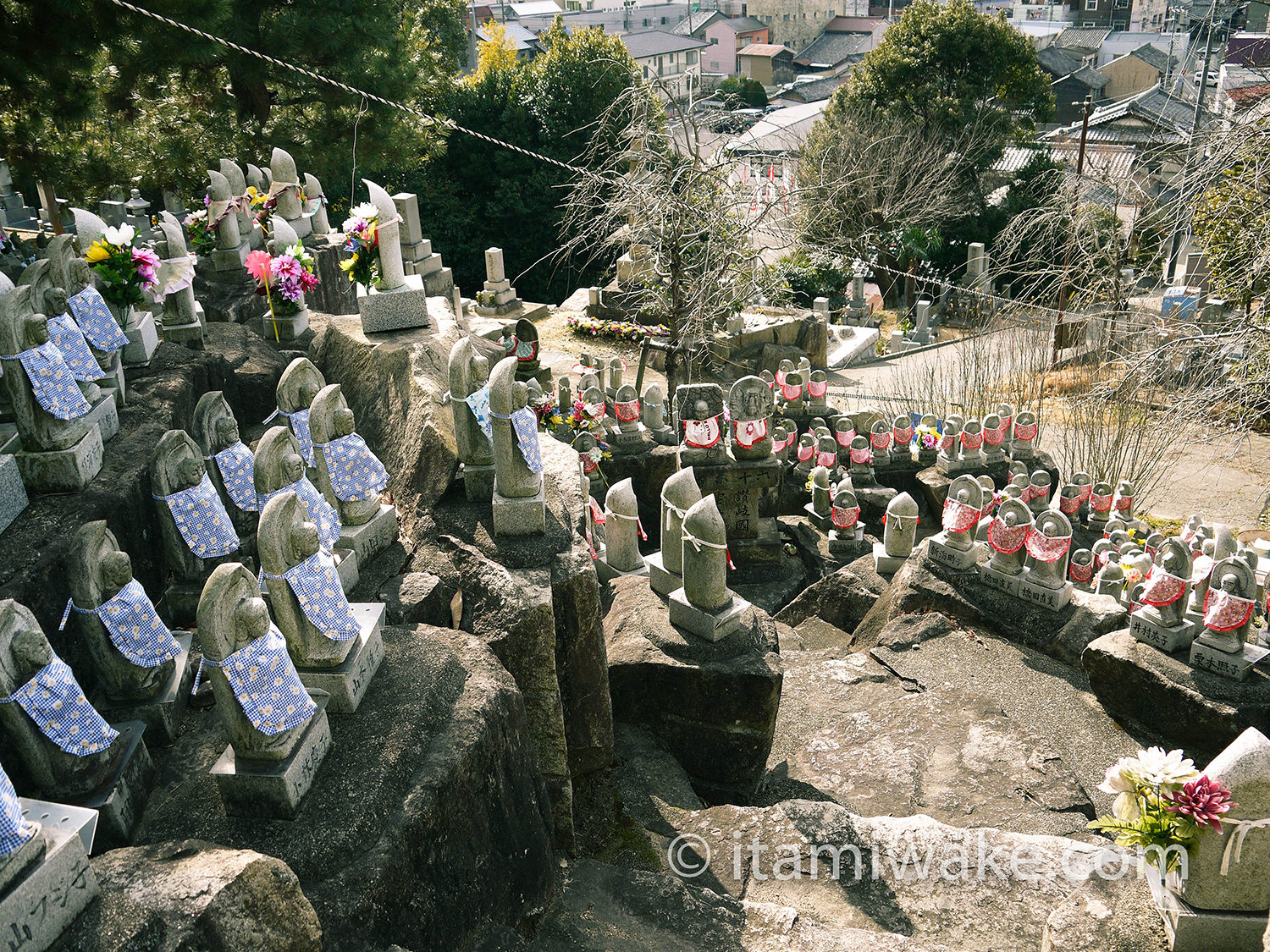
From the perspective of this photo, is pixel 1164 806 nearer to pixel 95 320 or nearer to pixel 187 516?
pixel 187 516

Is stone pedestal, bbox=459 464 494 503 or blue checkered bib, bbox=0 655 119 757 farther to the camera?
stone pedestal, bbox=459 464 494 503

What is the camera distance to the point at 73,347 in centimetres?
574

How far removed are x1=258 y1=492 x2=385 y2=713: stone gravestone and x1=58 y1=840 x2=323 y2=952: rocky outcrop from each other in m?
1.07

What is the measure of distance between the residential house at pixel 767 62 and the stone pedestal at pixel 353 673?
5717 centimetres

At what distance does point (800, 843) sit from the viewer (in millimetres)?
5473

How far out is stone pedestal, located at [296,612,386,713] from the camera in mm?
4367

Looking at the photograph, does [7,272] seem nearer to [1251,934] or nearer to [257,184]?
[257,184]

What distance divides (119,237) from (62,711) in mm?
4435

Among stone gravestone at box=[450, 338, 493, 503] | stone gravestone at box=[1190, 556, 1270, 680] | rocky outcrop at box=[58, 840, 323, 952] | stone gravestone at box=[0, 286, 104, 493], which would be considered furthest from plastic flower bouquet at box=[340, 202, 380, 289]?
stone gravestone at box=[1190, 556, 1270, 680]

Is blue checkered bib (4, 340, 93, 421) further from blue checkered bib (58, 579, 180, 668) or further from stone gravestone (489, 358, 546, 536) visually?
stone gravestone (489, 358, 546, 536)

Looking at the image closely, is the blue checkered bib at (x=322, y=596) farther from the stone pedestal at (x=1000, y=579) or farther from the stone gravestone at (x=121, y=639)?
the stone pedestal at (x=1000, y=579)

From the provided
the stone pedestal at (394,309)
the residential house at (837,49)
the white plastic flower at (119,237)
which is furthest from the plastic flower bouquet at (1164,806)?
the residential house at (837,49)

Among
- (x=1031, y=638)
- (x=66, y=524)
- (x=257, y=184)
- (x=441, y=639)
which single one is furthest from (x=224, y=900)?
(x=257, y=184)

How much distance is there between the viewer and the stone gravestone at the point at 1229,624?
650 centimetres
